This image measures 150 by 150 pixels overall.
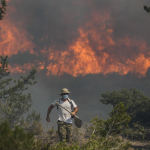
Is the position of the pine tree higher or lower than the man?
higher

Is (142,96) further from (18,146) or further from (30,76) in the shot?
(18,146)

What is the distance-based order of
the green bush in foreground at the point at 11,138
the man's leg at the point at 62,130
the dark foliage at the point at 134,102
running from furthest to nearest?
the dark foliage at the point at 134,102, the man's leg at the point at 62,130, the green bush in foreground at the point at 11,138

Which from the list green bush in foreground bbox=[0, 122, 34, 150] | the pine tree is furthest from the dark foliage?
green bush in foreground bbox=[0, 122, 34, 150]

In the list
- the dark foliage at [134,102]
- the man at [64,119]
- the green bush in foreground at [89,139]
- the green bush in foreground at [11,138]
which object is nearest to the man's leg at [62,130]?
the man at [64,119]

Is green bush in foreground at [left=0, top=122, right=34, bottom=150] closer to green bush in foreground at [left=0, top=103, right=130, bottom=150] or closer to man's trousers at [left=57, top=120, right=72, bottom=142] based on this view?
green bush in foreground at [left=0, top=103, right=130, bottom=150]

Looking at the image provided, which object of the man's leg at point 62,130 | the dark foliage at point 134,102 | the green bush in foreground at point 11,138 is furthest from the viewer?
the dark foliage at point 134,102

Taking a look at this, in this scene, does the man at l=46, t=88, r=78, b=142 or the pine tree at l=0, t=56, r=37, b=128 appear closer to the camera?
the man at l=46, t=88, r=78, b=142

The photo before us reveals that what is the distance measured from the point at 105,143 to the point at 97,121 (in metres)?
0.62

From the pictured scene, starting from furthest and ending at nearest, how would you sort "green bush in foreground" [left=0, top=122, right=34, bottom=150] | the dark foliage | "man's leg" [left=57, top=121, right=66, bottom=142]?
the dark foliage
"man's leg" [left=57, top=121, right=66, bottom=142]
"green bush in foreground" [left=0, top=122, right=34, bottom=150]

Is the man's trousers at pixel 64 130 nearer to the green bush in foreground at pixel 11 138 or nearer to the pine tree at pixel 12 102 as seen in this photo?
the green bush in foreground at pixel 11 138

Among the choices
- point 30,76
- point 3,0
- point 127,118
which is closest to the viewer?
point 127,118

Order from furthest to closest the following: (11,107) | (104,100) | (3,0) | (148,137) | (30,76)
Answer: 1. (30,76)
2. (104,100)
3. (11,107)
4. (148,137)
5. (3,0)

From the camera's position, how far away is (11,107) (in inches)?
722

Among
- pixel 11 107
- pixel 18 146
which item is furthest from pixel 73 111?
pixel 11 107
